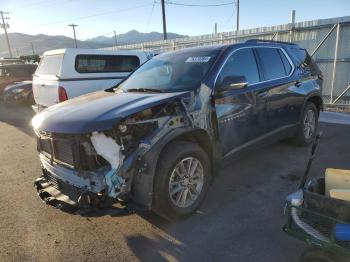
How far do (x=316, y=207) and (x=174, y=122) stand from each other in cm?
160

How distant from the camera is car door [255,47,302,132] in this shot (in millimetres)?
4738

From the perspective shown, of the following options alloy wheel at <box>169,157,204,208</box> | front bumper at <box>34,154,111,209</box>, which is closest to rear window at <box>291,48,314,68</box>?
alloy wheel at <box>169,157,204,208</box>

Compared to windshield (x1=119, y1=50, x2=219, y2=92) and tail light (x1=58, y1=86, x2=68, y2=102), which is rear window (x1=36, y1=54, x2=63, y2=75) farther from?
windshield (x1=119, y1=50, x2=219, y2=92)

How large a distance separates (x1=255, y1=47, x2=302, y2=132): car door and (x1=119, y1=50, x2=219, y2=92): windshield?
1.02m

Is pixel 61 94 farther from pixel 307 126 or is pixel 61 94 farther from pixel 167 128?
pixel 307 126

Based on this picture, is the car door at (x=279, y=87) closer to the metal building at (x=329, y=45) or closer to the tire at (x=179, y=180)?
the tire at (x=179, y=180)

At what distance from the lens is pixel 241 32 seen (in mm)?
13328

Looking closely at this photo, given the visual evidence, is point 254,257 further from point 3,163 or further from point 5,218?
point 3,163

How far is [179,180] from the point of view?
139 inches

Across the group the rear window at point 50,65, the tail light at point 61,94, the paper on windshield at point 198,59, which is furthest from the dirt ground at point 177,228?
the rear window at point 50,65

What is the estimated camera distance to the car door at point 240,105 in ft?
12.9

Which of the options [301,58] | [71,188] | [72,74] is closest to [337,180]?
[71,188]

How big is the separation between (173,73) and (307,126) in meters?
3.04

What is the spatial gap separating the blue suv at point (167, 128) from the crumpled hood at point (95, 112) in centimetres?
1
